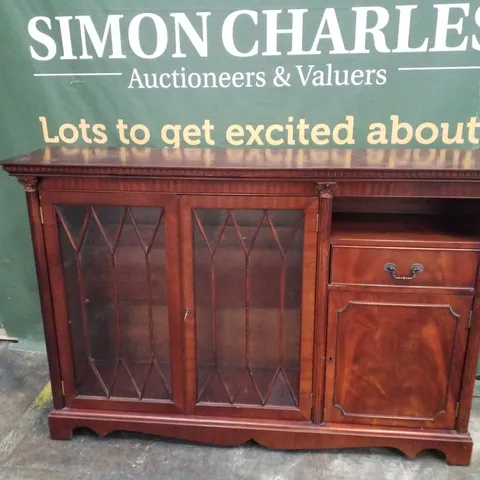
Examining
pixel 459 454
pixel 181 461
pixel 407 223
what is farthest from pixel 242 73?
pixel 459 454

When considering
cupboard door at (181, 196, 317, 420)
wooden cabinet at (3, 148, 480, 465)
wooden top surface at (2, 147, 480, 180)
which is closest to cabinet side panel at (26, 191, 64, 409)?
wooden cabinet at (3, 148, 480, 465)

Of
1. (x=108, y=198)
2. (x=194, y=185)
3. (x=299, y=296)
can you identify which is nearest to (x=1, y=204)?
(x=108, y=198)

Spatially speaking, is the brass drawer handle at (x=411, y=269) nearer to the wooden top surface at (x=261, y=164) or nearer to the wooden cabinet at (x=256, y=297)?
the wooden cabinet at (x=256, y=297)

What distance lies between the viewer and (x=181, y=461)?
1.76m

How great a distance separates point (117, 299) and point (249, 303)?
462 millimetres

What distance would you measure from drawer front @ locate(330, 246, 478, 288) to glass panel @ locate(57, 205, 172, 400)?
1.96 feet

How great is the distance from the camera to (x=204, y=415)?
1792 millimetres

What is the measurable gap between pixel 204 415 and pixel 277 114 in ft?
3.88

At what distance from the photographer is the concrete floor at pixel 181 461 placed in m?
1.69

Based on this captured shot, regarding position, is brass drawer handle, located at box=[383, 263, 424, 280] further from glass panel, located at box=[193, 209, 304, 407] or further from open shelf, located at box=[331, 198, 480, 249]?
glass panel, located at box=[193, 209, 304, 407]

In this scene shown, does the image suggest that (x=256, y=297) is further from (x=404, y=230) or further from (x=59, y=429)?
(x=59, y=429)

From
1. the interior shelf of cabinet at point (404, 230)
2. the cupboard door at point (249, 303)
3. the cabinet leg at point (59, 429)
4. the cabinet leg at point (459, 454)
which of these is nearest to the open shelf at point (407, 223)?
the interior shelf of cabinet at point (404, 230)

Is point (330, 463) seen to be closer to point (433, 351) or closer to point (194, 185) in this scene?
point (433, 351)

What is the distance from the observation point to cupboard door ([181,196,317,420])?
5.18 ft
